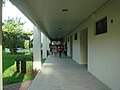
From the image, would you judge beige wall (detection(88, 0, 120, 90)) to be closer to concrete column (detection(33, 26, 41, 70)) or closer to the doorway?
concrete column (detection(33, 26, 41, 70))

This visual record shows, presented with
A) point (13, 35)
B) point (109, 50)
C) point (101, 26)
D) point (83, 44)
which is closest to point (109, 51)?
point (109, 50)

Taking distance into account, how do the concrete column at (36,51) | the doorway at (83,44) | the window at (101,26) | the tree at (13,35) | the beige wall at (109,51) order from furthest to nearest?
1. the tree at (13,35)
2. the doorway at (83,44)
3. the concrete column at (36,51)
4. the window at (101,26)
5. the beige wall at (109,51)

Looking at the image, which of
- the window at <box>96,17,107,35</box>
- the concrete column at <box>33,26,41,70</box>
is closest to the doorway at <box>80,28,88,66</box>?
the concrete column at <box>33,26,41,70</box>

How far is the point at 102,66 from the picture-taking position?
783cm

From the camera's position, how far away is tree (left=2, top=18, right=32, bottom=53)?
29031 millimetres

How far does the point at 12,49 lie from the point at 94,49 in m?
22.2

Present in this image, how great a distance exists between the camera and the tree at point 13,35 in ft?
95.2

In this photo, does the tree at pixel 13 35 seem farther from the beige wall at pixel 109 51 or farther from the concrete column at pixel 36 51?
the beige wall at pixel 109 51

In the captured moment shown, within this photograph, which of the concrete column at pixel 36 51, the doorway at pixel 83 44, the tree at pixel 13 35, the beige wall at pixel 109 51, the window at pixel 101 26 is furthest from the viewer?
the tree at pixel 13 35

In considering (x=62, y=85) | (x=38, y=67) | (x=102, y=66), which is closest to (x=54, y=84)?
(x=62, y=85)

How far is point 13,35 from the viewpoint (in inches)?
1159

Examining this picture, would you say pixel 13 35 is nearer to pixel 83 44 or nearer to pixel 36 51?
pixel 83 44

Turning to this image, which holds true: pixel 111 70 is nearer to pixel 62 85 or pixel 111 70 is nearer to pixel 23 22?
pixel 62 85

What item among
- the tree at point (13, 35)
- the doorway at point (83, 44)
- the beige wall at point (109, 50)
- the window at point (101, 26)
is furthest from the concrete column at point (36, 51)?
the tree at point (13, 35)
